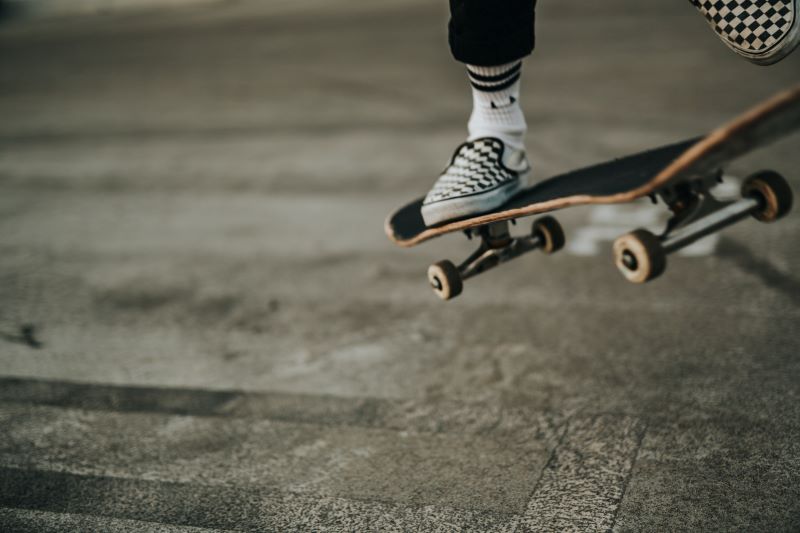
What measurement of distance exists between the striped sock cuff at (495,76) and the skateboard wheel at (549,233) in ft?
1.57

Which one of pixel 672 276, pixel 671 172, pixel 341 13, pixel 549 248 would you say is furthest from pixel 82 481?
pixel 341 13

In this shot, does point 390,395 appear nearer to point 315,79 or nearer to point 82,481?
point 82,481

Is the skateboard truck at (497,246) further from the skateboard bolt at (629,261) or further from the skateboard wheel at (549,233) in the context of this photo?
the skateboard bolt at (629,261)

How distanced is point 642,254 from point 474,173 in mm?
753

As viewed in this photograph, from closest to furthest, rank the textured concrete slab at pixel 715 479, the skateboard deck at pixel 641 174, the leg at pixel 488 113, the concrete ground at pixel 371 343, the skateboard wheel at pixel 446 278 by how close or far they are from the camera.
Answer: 1. the skateboard deck at pixel 641 174
2. the textured concrete slab at pixel 715 479
3. the concrete ground at pixel 371 343
4. the leg at pixel 488 113
5. the skateboard wheel at pixel 446 278

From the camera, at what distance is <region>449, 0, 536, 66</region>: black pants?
2.84m

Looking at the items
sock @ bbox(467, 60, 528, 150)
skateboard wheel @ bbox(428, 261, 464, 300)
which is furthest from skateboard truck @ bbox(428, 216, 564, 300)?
sock @ bbox(467, 60, 528, 150)

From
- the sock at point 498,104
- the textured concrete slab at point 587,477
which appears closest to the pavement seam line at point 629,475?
the textured concrete slab at point 587,477

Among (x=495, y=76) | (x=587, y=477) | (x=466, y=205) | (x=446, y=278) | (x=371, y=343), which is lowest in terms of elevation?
(x=371, y=343)

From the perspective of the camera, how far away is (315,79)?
33.7 feet

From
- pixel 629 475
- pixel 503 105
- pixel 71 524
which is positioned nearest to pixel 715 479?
pixel 629 475

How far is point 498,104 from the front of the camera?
10.2ft

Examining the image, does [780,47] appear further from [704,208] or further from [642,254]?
[642,254]

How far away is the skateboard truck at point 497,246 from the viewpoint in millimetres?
3064
